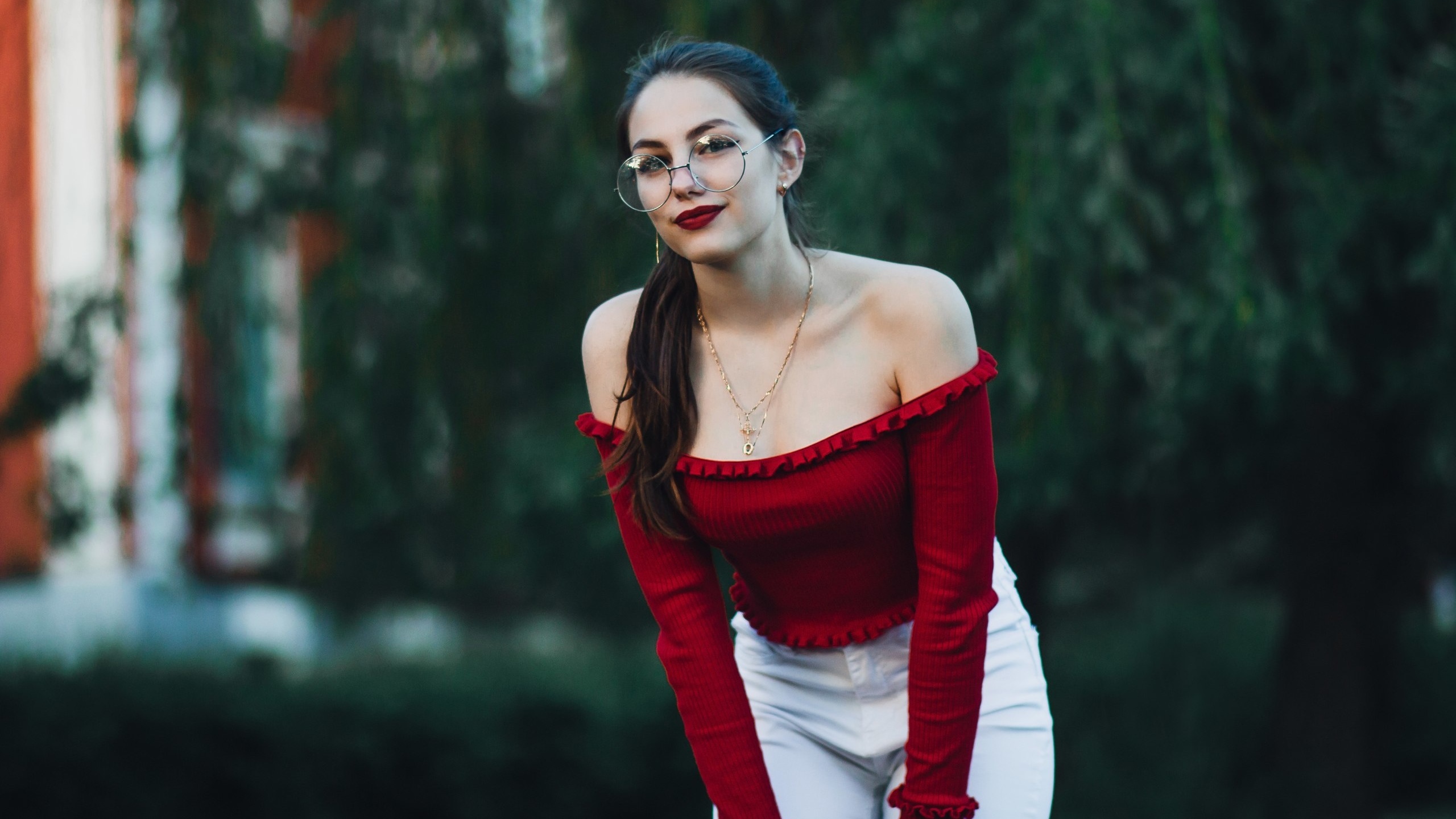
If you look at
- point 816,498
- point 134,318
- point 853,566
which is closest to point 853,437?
point 816,498

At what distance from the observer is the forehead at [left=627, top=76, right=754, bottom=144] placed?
2.02 metres

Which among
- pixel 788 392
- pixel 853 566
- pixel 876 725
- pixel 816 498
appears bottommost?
pixel 876 725

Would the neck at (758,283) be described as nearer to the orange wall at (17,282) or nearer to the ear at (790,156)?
the ear at (790,156)

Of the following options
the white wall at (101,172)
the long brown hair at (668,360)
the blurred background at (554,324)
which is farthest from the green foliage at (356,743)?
the long brown hair at (668,360)

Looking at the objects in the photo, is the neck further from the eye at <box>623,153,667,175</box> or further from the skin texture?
the eye at <box>623,153,667,175</box>

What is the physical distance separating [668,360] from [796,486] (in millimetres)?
284

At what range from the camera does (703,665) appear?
6.88ft

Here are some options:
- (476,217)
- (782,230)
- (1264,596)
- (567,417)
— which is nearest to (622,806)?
(567,417)

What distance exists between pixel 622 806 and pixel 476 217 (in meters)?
2.61

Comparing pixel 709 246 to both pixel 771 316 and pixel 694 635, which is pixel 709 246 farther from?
pixel 694 635

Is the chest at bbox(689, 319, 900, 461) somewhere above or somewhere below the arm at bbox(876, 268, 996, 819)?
above

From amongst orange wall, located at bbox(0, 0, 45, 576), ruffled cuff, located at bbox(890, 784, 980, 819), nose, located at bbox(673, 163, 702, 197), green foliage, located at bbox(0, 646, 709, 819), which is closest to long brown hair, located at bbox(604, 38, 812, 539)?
nose, located at bbox(673, 163, 702, 197)

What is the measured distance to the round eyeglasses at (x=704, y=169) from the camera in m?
2.00

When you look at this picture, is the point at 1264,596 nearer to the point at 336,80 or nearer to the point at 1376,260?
the point at 1376,260
